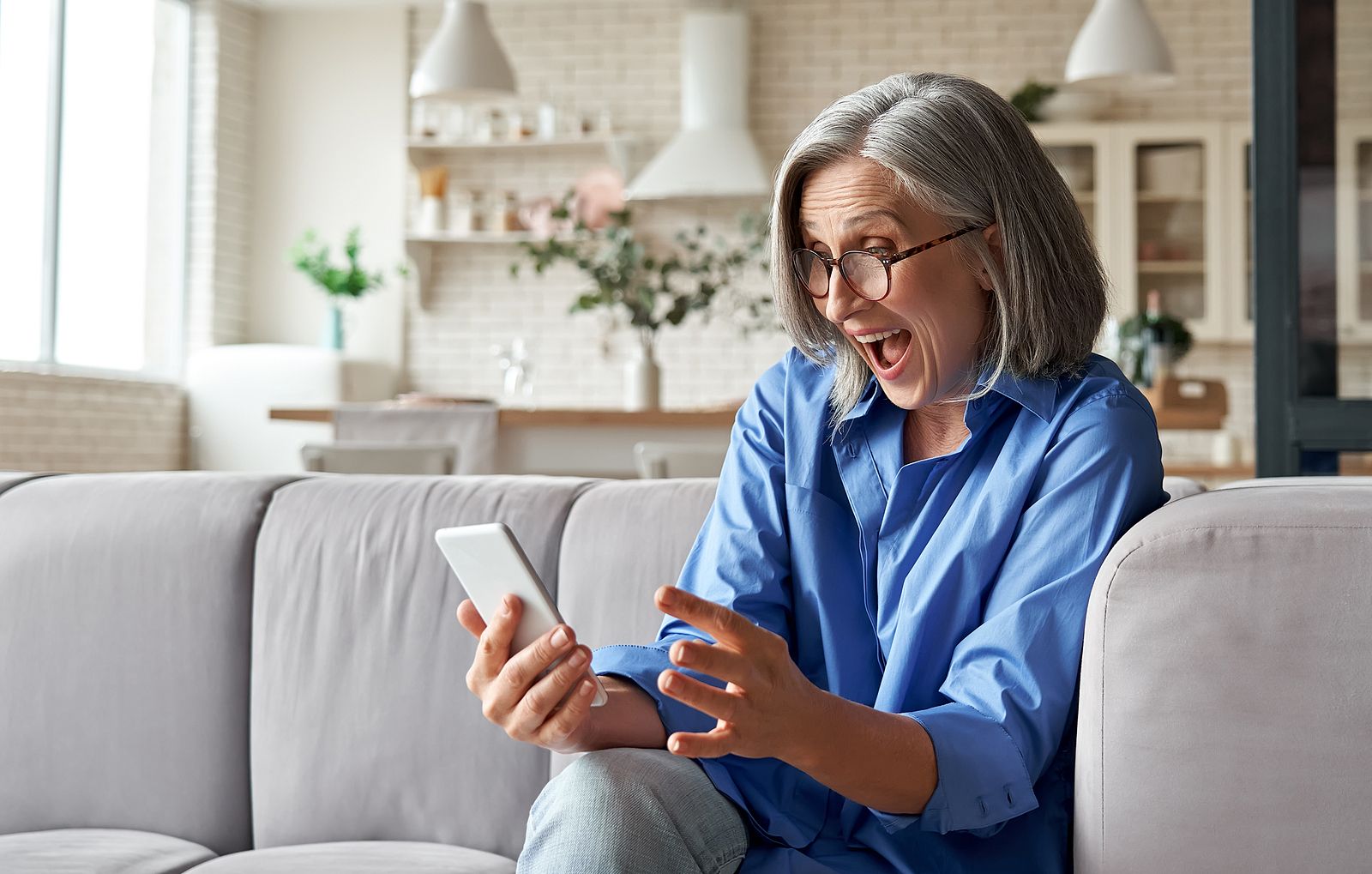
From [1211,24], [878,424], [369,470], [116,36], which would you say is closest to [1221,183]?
[1211,24]

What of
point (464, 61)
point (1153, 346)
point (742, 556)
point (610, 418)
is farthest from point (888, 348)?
point (1153, 346)

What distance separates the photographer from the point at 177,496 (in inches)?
78.9

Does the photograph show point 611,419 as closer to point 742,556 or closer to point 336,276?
point 742,556

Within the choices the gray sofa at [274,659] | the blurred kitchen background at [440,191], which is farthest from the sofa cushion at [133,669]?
the blurred kitchen background at [440,191]

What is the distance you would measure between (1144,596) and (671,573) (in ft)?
2.49

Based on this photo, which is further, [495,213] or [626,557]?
[495,213]

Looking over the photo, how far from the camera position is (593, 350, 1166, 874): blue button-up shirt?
122cm

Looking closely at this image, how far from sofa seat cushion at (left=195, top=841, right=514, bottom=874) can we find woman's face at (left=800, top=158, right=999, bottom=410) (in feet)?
2.45

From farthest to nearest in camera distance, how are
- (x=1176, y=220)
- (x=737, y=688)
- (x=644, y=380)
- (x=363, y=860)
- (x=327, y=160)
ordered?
(x=327, y=160) < (x=1176, y=220) < (x=644, y=380) < (x=363, y=860) < (x=737, y=688)

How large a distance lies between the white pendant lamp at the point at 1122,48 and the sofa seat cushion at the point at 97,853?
4.33 m

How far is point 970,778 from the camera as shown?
117cm

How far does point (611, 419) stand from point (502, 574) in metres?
3.19

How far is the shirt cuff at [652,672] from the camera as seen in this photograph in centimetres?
136

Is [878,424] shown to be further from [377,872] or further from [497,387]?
[497,387]
